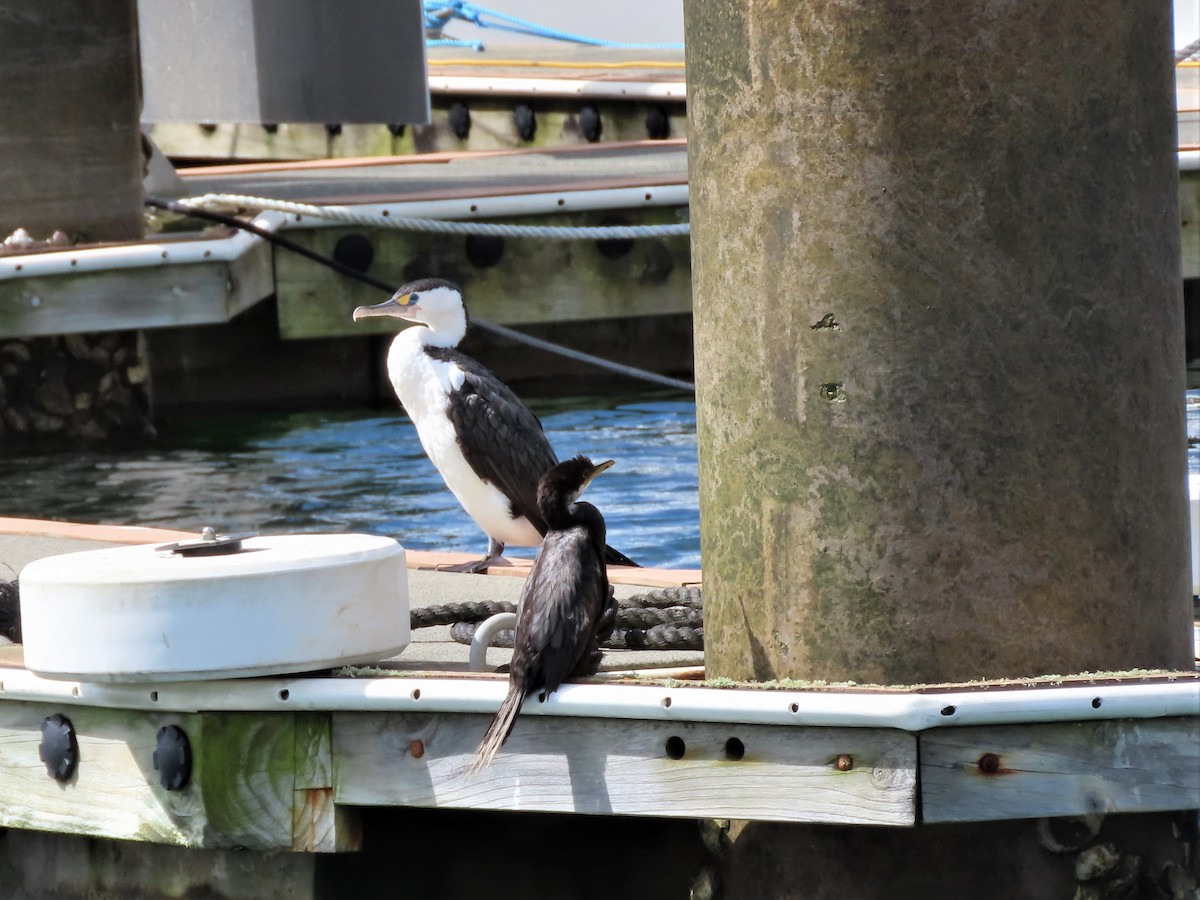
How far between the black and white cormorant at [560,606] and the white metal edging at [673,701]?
2.0 inches

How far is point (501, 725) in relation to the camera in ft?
12.8

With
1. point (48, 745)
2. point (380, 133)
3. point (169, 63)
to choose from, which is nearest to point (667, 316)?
point (169, 63)

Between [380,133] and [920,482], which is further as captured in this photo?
[380,133]

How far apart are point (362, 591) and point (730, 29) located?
1358 mm

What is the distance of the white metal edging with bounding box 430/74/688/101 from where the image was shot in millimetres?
14359

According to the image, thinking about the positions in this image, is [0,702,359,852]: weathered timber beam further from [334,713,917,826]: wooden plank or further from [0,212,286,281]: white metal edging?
[0,212,286,281]: white metal edging

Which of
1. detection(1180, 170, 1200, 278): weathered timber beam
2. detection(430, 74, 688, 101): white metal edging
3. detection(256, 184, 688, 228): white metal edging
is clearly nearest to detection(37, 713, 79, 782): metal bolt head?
detection(256, 184, 688, 228): white metal edging

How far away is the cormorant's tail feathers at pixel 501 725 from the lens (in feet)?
12.7

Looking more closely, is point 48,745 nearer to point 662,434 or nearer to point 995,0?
point 995,0

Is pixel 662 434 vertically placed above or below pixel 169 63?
below

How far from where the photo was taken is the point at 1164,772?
3637 mm

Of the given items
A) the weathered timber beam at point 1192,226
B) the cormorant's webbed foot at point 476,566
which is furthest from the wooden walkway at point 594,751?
the weathered timber beam at point 1192,226

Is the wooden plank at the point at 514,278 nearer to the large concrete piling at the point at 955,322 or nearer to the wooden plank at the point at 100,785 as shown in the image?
the wooden plank at the point at 100,785

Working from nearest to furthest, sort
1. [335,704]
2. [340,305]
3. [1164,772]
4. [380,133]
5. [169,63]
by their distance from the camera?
[1164,772]
[335,704]
[169,63]
[340,305]
[380,133]
